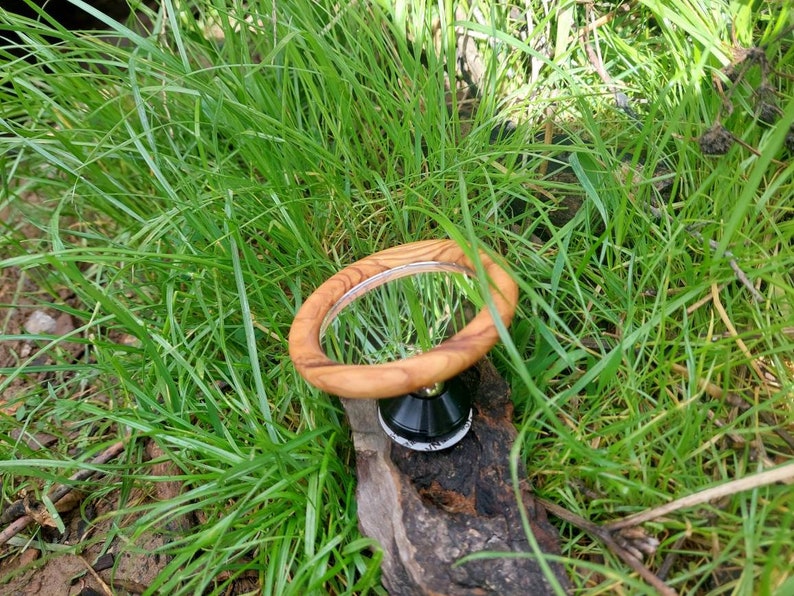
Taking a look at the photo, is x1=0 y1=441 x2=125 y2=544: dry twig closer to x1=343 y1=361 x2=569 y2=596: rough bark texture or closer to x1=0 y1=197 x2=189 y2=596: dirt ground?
x1=0 y1=197 x2=189 y2=596: dirt ground

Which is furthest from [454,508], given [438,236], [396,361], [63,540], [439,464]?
[63,540]

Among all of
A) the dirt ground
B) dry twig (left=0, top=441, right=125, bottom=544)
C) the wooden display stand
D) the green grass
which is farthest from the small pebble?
the wooden display stand

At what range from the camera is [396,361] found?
1085 millimetres

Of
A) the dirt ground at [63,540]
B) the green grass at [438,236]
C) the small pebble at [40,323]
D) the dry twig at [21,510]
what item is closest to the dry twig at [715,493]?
the green grass at [438,236]

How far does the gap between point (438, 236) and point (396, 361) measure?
1.92 feet

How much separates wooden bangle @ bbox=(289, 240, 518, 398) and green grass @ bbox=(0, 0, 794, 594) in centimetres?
7

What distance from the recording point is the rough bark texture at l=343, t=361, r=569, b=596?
1.12 m

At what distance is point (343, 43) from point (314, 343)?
111 centimetres

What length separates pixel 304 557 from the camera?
124cm

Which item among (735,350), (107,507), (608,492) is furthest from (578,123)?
(107,507)

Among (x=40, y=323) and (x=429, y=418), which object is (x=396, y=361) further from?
(x=40, y=323)

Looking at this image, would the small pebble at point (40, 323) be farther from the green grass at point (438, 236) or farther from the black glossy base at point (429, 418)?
the black glossy base at point (429, 418)

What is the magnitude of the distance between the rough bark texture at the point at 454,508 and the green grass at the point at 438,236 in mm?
61

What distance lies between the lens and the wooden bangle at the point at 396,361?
102 centimetres
